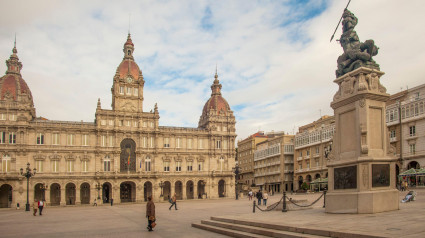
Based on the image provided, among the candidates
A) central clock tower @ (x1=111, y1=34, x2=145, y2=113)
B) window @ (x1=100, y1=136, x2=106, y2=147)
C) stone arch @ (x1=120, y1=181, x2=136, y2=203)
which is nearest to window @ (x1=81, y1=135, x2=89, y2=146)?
window @ (x1=100, y1=136, x2=106, y2=147)

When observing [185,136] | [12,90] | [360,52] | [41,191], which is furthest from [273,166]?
[360,52]

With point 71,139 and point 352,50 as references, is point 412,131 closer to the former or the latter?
point 352,50

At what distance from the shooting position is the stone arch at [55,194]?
59.7m

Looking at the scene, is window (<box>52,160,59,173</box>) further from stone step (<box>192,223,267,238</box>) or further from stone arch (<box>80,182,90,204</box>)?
stone step (<box>192,223,267,238</box>)

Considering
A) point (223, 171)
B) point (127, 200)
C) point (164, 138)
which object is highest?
point (164, 138)

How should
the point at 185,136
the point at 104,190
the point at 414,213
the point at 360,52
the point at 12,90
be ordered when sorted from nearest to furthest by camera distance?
the point at 414,213 < the point at 360,52 < the point at 12,90 < the point at 104,190 < the point at 185,136

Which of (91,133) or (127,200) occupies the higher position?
(91,133)

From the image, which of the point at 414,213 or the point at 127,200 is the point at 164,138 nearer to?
the point at 127,200

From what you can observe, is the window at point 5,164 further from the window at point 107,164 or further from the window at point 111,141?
the window at point 111,141

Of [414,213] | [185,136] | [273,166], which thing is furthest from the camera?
[273,166]

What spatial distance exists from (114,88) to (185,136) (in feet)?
50.3

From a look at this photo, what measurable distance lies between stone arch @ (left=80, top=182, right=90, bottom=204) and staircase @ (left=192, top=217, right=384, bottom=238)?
4867 cm

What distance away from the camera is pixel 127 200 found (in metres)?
64.8

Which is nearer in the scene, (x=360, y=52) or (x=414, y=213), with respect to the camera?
(x=414, y=213)
